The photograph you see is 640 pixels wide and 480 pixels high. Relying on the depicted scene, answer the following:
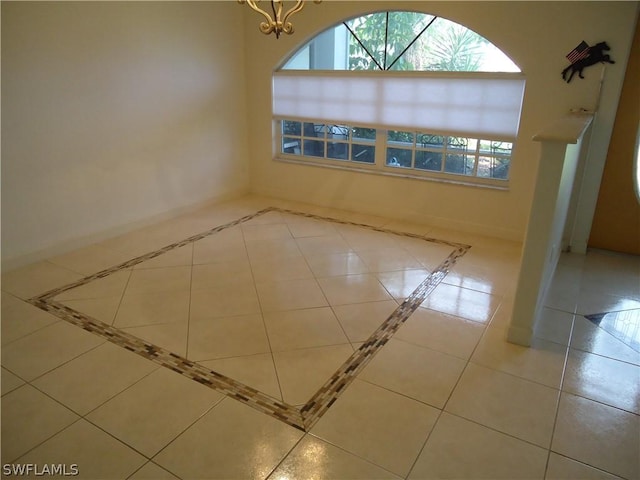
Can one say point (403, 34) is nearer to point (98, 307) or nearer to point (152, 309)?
point (152, 309)

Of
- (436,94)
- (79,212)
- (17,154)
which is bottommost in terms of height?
(79,212)

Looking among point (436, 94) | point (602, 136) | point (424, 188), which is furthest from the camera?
point (424, 188)

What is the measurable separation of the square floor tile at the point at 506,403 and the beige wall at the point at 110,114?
11.7 ft

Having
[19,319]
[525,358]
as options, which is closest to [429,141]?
[525,358]

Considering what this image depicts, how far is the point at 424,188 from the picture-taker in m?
4.77

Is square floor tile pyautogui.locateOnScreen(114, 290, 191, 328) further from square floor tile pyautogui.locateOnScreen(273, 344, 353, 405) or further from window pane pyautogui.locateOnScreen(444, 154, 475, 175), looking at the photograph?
window pane pyautogui.locateOnScreen(444, 154, 475, 175)

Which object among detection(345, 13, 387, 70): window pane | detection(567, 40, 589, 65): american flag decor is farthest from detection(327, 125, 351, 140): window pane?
detection(567, 40, 589, 65): american flag decor

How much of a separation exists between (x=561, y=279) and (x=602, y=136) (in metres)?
1.32

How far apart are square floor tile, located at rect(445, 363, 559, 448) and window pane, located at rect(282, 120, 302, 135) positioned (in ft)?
13.1

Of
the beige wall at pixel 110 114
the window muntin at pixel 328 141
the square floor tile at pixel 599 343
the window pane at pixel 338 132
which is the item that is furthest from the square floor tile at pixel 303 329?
the window pane at pixel 338 132

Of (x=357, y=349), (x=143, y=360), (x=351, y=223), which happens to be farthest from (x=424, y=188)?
(x=143, y=360)

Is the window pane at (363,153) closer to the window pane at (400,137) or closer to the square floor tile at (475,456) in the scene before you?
the window pane at (400,137)

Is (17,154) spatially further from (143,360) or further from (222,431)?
(222,431)

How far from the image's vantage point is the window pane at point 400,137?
4867 mm
